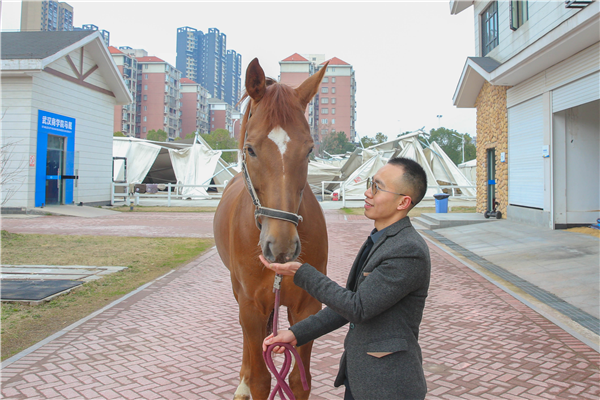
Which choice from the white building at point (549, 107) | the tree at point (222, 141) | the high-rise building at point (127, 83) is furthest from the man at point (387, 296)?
the high-rise building at point (127, 83)

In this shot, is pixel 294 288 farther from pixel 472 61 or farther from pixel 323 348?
pixel 472 61

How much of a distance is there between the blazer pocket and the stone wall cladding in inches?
595

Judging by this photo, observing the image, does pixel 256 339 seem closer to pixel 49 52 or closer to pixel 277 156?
pixel 277 156

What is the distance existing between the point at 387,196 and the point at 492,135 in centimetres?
1655

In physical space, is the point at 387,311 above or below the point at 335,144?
below

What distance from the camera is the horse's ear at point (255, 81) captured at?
2389 millimetres

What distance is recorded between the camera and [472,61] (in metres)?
15.2

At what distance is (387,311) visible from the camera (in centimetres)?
171

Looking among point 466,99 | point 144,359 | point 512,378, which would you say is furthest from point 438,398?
point 466,99

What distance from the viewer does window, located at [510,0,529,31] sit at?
13461 millimetres

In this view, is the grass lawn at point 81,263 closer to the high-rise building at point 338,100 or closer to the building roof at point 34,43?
the building roof at point 34,43

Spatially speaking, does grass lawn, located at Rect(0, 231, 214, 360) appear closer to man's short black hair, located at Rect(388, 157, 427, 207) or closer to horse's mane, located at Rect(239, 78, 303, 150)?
horse's mane, located at Rect(239, 78, 303, 150)

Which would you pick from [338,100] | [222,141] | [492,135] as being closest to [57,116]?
[492,135]

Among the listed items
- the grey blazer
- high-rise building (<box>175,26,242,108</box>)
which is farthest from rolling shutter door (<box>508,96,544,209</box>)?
high-rise building (<box>175,26,242,108</box>)
